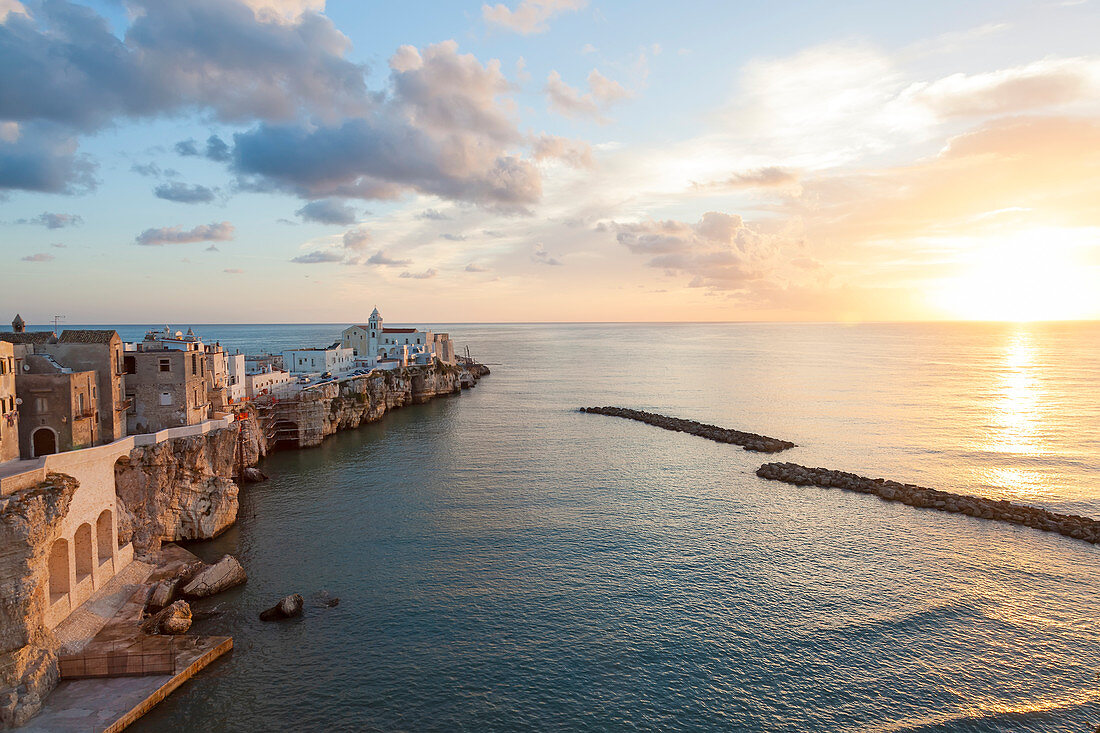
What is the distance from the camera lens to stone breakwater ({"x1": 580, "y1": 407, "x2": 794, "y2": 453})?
73.4 m

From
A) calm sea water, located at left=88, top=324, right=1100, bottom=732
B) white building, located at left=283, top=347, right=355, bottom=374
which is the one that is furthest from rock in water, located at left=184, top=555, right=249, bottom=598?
white building, located at left=283, top=347, right=355, bottom=374

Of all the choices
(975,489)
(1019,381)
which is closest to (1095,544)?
(975,489)

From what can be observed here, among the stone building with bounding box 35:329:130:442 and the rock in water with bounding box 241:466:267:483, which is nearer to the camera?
the stone building with bounding box 35:329:130:442

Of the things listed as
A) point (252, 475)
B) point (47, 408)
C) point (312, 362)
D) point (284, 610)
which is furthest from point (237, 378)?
point (284, 610)

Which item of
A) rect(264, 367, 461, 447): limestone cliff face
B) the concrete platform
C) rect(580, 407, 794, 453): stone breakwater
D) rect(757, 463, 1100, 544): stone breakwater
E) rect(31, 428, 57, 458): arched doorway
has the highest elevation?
rect(31, 428, 57, 458): arched doorway

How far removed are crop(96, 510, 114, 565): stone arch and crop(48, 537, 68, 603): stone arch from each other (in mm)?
3368

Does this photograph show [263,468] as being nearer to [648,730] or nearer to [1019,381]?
[648,730]

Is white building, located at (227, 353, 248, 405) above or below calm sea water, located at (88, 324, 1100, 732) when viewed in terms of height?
above

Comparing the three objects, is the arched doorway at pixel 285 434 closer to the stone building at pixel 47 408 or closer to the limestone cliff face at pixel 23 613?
the stone building at pixel 47 408

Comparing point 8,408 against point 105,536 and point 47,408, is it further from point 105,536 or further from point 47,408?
point 105,536

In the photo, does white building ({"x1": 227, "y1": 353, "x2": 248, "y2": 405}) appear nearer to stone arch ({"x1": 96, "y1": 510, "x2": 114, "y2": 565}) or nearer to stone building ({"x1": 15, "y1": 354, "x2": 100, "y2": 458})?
stone building ({"x1": 15, "y1": 354, "x2": 100, "y2": 458})

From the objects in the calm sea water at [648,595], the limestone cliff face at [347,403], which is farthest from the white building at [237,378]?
the calm sea water at [648,595]

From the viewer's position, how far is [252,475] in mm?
59031

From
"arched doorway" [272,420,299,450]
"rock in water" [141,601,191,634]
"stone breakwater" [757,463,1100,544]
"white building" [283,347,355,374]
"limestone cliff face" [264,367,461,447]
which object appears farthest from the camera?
"white building" [283,347,355,374]
